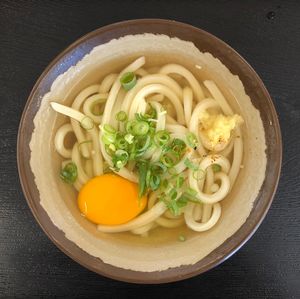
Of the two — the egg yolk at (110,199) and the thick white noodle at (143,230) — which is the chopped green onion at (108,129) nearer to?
the egg yolk at (110,199)

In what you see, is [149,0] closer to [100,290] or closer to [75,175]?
[75,175]

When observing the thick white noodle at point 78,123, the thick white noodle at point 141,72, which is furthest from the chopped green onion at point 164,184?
the thick white noodle at point 141,72

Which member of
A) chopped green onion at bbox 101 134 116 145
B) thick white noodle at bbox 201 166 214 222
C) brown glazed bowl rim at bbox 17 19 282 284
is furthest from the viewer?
thick white noodle at bbox 201 166 214 222

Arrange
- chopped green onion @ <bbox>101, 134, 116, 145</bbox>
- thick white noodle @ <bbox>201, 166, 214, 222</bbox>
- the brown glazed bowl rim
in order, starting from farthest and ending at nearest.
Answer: thick white noodle @ <bbox>201, 166, 214, 222</bbox> → chopped green onion @ <bbox>101, 134, 116, 145</bbox> → the brown glazed bowl rim

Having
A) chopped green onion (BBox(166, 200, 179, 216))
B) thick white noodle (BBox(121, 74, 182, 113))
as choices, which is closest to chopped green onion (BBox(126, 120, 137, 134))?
thick white noodle (BBox(121, 74, 182, 113))

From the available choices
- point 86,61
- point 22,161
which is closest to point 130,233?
point 22,161

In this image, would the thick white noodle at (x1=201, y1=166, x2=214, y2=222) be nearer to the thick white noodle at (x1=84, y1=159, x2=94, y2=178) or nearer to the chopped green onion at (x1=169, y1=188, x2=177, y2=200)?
the chopped green onion at (x1=169, y1=188, x2=177, y2=200)
